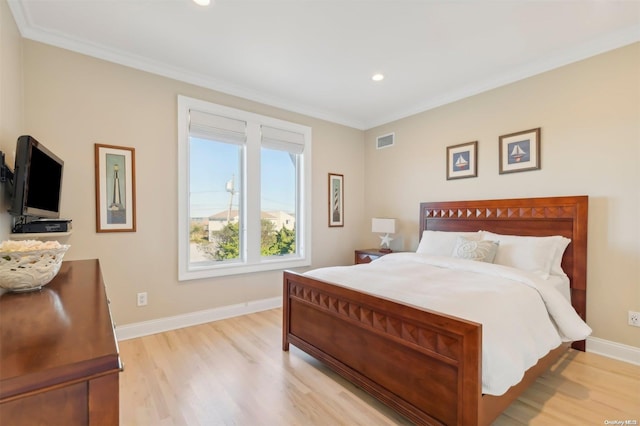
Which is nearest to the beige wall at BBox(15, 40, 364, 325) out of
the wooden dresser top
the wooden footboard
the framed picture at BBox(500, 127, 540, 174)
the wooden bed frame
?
the wooden bed frame

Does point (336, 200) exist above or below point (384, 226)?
above

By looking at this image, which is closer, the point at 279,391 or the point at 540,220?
the point at 279,391

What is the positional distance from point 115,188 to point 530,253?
3937 mm

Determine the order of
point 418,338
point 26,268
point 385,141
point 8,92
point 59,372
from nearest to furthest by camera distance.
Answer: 1. point 59,372
2. point 26,268
3. point 418,338
4. point 8,92
5. point 385,141

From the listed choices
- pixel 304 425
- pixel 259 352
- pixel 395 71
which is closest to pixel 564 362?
pixel 304 425

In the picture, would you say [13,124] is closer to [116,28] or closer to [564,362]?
[116,28]

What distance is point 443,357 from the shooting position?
5.12ft

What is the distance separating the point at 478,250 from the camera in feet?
9.37

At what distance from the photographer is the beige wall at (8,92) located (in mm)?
1979

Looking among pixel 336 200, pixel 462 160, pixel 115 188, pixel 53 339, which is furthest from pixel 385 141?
pixel 53 339

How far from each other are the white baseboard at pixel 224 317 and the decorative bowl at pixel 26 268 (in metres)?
1.98

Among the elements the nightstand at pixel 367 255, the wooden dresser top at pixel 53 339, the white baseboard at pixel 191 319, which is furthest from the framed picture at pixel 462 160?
the wooden dresser top at pixel 53 339

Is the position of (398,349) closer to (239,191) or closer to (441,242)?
(441,242)

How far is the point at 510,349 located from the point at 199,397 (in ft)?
6.41
